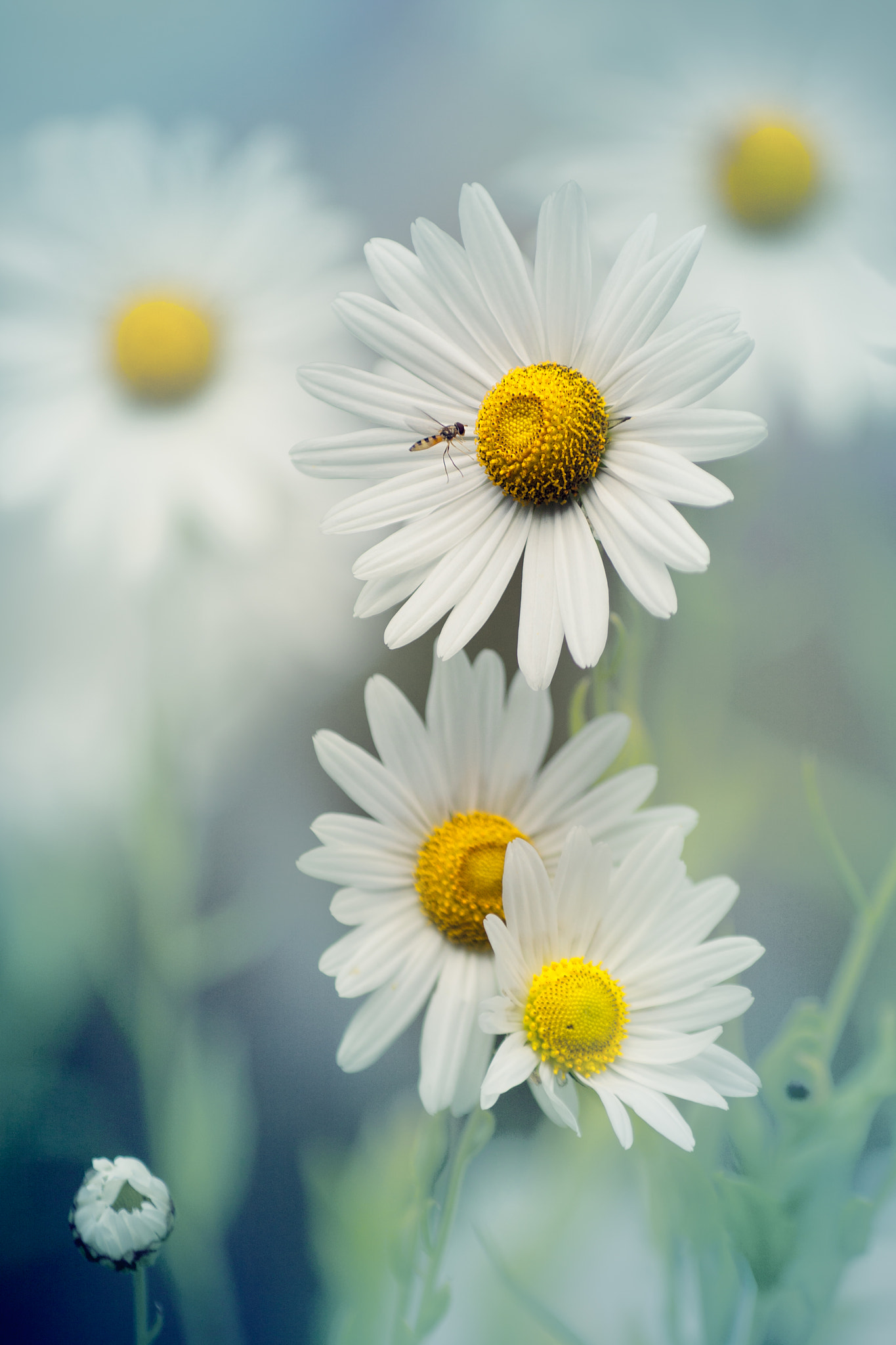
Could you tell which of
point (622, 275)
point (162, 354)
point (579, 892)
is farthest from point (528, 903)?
point (162, 354)

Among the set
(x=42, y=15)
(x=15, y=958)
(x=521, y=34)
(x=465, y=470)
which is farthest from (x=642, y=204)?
(x=15, y=958)

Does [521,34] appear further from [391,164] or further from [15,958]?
[15,958]

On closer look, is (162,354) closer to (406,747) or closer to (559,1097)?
(406,747)

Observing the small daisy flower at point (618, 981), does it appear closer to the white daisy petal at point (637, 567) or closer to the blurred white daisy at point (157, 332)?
the white daisy petal at point (637, 567)

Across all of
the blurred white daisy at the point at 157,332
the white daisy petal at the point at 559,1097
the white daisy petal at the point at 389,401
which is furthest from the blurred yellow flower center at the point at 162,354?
the white daisy petal at the point at 559,1097

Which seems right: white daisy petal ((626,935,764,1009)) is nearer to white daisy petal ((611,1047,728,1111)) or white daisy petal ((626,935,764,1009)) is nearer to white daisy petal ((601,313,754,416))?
white daisy petal ((611,1047,728,1111))
